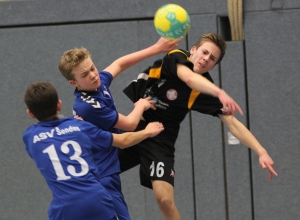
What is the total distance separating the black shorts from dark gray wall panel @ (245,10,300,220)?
4.83 ft

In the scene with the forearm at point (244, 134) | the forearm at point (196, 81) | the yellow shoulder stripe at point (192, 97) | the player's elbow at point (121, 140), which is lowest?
the forearm at point (244, 134)

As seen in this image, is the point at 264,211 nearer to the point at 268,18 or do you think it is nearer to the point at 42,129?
the point at 268,18

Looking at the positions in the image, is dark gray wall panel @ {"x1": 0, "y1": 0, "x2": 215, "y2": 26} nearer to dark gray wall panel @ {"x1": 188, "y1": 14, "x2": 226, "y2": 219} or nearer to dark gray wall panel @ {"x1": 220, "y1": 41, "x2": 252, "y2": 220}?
dark gray wall panel @ {"x1": 188, "y1": 14, "x2": 226, "y2": 219}

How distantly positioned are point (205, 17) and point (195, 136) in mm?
1066

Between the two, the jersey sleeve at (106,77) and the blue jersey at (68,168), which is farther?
the jersey sleeve at (106,77)

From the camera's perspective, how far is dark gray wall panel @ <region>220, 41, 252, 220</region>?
558 cm

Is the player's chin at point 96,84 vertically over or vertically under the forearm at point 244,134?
over

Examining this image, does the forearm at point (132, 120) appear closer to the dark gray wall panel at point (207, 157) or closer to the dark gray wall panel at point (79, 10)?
the dark gray wall panel at point (207, 157)

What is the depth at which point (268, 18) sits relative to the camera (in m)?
5.54

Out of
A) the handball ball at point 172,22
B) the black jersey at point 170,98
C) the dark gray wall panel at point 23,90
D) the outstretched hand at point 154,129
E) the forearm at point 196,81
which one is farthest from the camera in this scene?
the dark gray wall panel at point 23,90

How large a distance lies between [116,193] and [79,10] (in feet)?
7.61

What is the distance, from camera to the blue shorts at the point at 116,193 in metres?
4.04

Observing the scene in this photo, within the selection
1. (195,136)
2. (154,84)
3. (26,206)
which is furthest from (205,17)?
(26,206)

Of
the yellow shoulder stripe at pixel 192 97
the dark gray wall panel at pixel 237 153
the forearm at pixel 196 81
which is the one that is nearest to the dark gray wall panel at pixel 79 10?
the dark gray wall panel at pixel 237 153
